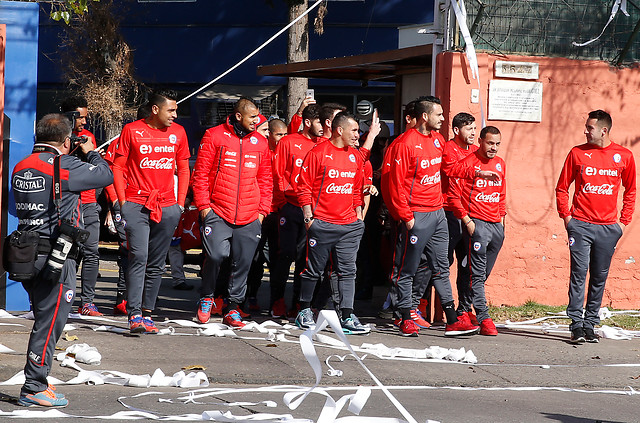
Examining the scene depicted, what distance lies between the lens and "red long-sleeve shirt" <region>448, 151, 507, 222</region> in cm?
995

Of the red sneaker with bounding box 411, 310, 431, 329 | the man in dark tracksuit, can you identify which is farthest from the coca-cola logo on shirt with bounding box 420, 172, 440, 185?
the man in dark tracksuit

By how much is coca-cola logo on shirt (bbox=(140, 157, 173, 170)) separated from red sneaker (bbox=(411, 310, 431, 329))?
2777mm

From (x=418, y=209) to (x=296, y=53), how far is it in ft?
42.3

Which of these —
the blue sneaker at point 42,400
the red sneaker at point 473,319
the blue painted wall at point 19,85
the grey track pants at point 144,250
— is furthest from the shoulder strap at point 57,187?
the red sneaker at point 473,319

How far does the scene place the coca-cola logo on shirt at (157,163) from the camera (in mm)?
9234

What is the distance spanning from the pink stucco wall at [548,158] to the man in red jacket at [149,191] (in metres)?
3.69

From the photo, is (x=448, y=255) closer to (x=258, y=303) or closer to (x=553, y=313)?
(x=553, y=313)

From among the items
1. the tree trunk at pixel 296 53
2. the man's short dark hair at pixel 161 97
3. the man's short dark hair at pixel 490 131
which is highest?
the tree trunk at pixel 296 53

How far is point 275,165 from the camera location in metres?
10.8

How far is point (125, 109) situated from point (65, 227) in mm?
16731

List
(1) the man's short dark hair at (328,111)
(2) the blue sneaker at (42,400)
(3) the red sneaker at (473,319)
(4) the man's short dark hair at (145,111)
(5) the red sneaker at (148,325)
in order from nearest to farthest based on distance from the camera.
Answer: (2) the blue sneaker at (42,400), (5) the red sneaker at (148,325), (4) the man's short dark hair at (145,111), (3) the red sneaker at (473,319), (1) the man's short dark hair at (328,111)

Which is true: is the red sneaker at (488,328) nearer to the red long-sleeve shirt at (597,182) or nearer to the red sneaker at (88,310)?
the red long-sleeve shirt at (597,182)

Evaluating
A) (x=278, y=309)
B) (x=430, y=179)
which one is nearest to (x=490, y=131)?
(x=430, y=179)

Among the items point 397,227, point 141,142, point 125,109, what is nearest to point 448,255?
point 397,227
